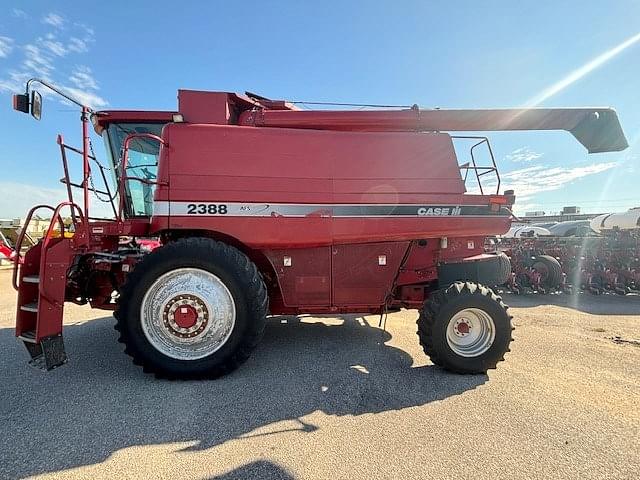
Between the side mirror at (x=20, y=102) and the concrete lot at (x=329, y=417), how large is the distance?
2.55 m

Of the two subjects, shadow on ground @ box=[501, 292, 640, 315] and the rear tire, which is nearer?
shadow on ground @ box=[501, 292, 640, 315]

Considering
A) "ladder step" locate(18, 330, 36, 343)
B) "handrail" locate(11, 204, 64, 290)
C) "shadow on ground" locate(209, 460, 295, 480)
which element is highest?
"handrail" locate(11, 204, 64, 290)

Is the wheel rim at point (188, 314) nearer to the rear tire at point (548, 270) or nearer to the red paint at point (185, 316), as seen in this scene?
the red paint at point (185, 316)

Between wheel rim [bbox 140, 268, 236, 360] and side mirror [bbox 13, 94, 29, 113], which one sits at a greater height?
side mirror [bbox 13, 94, 29, 113]

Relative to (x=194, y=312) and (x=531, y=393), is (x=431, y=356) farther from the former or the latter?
(x=194, y=312)

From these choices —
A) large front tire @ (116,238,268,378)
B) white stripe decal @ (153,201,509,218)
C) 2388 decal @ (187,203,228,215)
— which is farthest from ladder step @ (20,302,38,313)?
2388 decal @ (187,203,228,215)

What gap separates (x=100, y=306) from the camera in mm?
4496

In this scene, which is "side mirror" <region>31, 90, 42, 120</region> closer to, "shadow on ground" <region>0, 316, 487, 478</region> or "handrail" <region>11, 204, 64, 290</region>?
"handrail" <region>11, 204, 64, 290</region>

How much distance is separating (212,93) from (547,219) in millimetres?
45376

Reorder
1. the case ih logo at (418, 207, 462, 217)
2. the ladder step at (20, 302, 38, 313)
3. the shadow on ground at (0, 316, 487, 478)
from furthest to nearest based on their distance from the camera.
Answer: the case ih logo at (418, 207, 462, 217) → the ladder step at (20, 302, 38, 313) → the shadow on ground at (0, 316, 487, 478)

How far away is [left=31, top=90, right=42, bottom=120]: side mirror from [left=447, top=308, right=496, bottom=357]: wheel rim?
4.53m

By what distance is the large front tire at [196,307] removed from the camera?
359 centimetres

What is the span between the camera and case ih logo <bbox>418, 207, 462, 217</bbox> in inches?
160

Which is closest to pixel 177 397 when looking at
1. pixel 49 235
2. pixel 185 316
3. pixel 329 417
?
pixel 185 316
